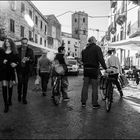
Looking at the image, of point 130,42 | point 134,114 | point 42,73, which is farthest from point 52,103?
point 130,42

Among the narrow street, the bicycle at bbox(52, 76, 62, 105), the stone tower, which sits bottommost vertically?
the narrow street

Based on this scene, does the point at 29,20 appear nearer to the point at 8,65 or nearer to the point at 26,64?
the point at 26,64

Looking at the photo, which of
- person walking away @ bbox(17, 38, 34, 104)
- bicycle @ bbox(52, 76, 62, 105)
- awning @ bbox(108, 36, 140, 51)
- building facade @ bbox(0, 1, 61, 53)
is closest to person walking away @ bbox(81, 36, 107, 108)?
bicycle @ bbox(52, 76, 62, 105)

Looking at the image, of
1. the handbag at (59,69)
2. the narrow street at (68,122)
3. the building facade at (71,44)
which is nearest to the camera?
the narrow street at (68,122)

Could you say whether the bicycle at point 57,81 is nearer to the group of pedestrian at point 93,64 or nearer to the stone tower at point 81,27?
the group of pedestrian at point 93,64

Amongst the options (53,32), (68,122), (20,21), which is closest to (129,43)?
(68,122)

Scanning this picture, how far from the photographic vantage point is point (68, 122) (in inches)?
196

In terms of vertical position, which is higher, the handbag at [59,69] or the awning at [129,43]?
the awning at [129,43]

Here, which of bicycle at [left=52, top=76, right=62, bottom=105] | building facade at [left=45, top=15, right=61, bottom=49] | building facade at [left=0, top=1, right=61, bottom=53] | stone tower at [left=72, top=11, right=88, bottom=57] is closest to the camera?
bicycle at [left=52, top=76, right=62, bottom=105]

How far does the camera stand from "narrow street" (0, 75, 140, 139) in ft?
13.5

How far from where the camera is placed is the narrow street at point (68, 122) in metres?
4.12

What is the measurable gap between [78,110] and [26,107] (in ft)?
4.52

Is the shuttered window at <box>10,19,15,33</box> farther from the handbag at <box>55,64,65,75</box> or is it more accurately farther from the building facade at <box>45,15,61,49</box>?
the building facade at <box>45,15,61,49</box>

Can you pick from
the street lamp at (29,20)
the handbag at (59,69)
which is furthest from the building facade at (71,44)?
the handbag at (59,69)
